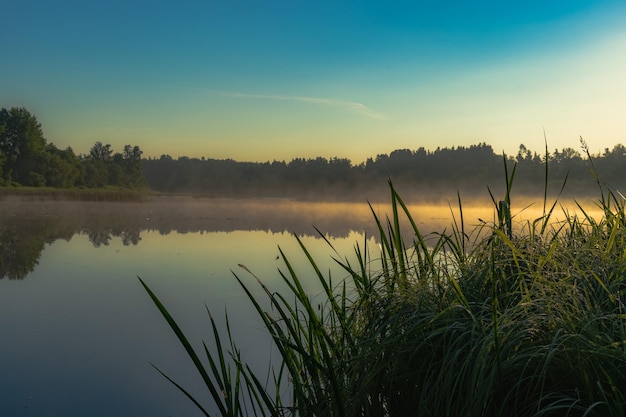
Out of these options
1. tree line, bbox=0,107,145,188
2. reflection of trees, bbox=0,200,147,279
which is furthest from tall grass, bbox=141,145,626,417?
tree line, bbox=0,107,145,188

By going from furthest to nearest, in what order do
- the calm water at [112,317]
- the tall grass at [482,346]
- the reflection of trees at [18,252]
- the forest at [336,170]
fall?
the forest at [336,170]
the reflection of trees at [18,252]
the calm water at [112,317]
the tall grass at [482,346]

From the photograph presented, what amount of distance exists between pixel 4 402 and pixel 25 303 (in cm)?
422

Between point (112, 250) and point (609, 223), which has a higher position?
point (609, 223)

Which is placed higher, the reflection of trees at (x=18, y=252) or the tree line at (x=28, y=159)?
the tree line at (x=28, y=159)

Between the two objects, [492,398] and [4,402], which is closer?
[492,398]

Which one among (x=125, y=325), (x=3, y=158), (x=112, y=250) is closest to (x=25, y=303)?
(x=125, y=325)

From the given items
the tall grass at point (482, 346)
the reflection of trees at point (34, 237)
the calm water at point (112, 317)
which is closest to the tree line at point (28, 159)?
the reflection of trees at point (34, 237)

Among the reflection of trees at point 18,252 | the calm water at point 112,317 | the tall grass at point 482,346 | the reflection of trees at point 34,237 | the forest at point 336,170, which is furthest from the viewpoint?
the forest at point 336,170

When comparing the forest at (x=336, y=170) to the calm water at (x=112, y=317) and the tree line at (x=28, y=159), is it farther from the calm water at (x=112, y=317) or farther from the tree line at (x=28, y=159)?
the calm water at (x=112, y=317)

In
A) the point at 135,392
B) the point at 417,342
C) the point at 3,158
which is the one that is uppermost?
the point at 3,158

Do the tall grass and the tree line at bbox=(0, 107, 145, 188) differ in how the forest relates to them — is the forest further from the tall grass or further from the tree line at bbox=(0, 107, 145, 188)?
the tall grass

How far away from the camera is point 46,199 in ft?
181

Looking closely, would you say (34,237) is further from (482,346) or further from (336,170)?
(336,170)

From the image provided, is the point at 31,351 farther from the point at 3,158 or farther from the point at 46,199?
the point at 3,158
